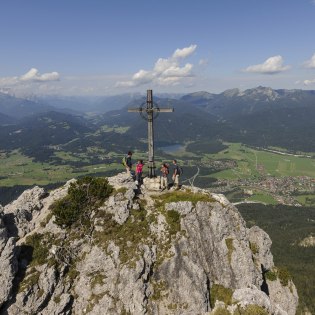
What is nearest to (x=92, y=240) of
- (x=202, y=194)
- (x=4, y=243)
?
(x=4, y=243)

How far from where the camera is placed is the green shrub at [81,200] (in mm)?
47250

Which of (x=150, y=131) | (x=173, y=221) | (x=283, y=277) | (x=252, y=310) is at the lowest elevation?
(x=283, y=277)

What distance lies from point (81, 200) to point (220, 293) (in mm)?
23380

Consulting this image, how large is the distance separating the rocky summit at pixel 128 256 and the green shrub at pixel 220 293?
133 millimetres

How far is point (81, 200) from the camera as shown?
4969cm

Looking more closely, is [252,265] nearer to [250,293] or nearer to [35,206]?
[250,293]

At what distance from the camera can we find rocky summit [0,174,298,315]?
4041cm

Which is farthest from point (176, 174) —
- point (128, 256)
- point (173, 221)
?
point (128, 256)

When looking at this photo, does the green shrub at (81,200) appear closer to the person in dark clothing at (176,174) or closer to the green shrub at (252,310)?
the person in dark clothing at (176,174)

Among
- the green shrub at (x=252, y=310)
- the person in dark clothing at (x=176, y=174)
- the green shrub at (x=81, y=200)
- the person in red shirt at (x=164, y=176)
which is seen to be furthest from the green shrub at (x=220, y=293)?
the green shrub at (x=81, y=200)

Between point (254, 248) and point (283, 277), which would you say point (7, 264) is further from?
point (283, 277)

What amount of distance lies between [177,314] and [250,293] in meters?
10.0

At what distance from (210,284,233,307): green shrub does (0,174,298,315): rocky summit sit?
13cm

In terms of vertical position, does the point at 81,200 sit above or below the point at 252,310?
above
